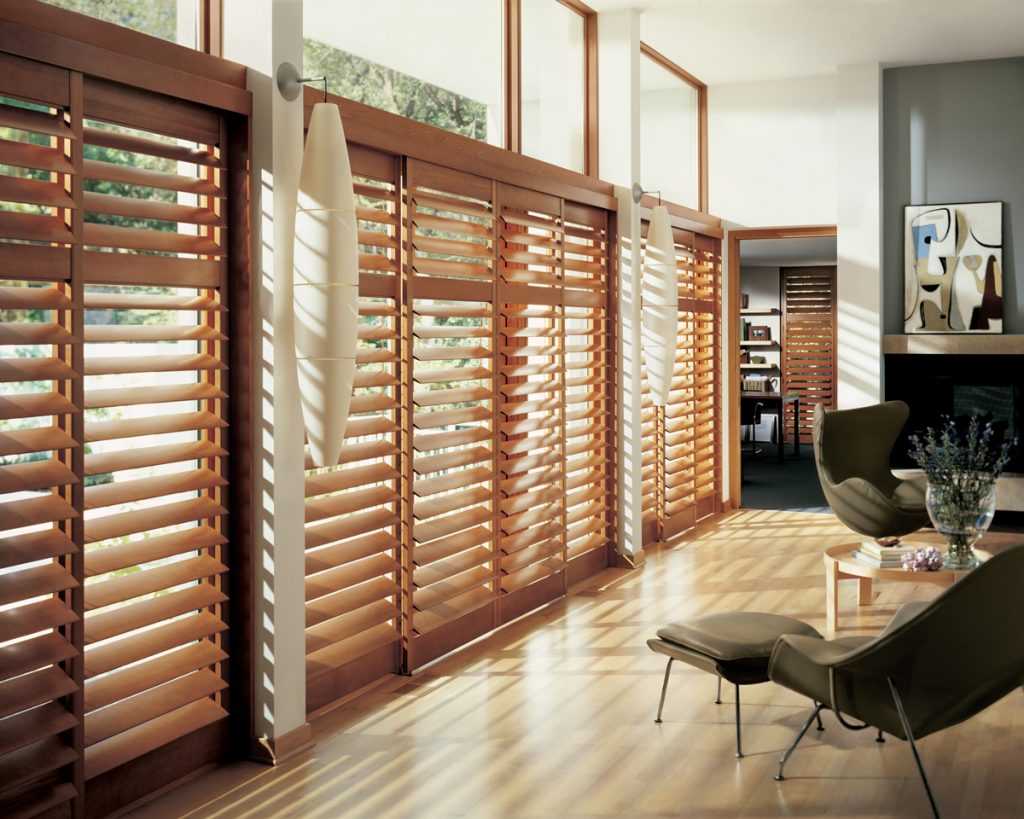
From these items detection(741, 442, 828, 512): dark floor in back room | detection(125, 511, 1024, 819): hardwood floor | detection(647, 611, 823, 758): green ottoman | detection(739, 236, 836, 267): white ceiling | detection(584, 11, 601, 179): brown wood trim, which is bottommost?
detection(125, 511, 1024, 819): hardwood floor

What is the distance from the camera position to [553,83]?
6195 mm

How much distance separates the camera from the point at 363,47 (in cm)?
429

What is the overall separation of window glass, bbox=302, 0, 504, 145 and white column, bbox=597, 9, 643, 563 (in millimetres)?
1280

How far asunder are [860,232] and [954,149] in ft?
2.77

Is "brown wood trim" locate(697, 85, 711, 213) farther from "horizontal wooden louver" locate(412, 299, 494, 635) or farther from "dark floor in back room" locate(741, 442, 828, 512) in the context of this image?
"horizontal wooden louver" locate(412, 299, 494, 635)

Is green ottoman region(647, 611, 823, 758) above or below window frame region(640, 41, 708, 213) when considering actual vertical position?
below

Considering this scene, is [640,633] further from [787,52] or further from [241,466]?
[787,52]

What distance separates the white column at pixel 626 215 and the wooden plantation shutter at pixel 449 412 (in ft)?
5.29

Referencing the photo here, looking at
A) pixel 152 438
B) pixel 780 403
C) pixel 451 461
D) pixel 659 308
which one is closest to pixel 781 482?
pixel 780 403

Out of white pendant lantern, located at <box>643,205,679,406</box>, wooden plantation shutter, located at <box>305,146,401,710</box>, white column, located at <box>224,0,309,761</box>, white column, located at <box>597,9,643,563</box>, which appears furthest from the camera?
white column, located at <box>597,9,643,563</box>

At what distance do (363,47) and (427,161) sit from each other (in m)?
0.51

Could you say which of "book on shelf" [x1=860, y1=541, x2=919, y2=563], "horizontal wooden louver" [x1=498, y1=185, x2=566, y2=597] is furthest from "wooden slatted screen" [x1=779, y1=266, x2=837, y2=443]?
"book on shelf" [x1=860, y1=541, x2=919, y2=563]

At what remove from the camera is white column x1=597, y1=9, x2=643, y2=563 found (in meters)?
6.53

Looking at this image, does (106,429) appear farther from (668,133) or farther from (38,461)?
(668,133)
